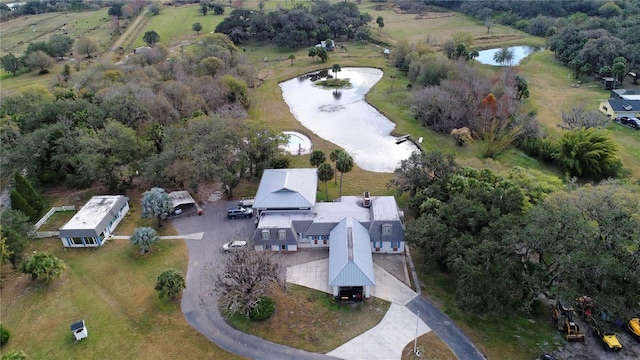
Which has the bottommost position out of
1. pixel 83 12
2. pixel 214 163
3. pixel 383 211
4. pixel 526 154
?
pixel 526 154

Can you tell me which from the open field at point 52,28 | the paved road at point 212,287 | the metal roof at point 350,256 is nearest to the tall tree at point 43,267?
the paved road at point 212,287

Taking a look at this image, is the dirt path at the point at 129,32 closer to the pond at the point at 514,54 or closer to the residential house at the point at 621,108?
the pond at the point at 514,54

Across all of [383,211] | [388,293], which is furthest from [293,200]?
[388,293]

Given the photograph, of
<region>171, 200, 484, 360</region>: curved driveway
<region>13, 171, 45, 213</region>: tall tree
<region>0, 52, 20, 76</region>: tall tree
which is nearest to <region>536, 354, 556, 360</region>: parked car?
<region>171, 200, 484, 360</region>: curved driveway

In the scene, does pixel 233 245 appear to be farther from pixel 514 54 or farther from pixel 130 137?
pixel 514 54

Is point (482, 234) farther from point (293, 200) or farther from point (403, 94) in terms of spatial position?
point (403, 94)

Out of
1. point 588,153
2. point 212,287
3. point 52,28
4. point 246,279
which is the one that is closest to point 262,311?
point 246,279
